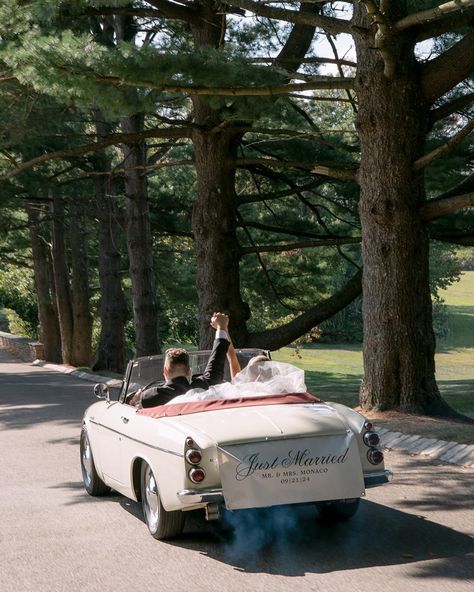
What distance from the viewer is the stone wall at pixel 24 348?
41.2m

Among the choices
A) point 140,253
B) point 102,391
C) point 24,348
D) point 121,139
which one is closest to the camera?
point 102,391

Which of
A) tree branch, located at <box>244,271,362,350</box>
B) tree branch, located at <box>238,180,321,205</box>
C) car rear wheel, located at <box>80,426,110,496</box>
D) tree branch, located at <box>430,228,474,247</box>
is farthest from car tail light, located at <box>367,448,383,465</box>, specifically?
tree branch, located at <box>238,180,321,205</box>

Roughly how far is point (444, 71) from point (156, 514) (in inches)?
357

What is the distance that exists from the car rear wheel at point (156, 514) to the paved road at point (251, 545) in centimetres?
8

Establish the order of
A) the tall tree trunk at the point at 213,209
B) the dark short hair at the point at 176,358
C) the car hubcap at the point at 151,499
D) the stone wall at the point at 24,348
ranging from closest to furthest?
the car hubcap at the point at 151,499 → the dark short hair at the point at 176,358 → the tall tree trunk at the point at 213,209 → the stone wall at the point at 24,348

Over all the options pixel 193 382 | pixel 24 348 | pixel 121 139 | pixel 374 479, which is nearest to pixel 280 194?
pixel 121 139

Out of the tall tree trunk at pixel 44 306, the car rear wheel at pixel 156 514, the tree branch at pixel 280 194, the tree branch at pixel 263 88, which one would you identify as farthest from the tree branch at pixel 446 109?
the tall tree trunk at pixel 44 306

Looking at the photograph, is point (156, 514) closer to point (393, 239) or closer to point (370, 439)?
point (370, 439)

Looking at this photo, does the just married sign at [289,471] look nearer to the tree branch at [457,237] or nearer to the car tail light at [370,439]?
the car tail light at [370,439]

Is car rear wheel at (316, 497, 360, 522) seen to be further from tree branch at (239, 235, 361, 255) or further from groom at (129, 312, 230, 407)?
tree branch at (239, 235, 361, 255)

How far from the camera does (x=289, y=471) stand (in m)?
6.99

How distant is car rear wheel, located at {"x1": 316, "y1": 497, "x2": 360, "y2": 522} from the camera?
7.82 m

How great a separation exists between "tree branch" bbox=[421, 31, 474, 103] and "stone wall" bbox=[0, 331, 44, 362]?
28.4 metres

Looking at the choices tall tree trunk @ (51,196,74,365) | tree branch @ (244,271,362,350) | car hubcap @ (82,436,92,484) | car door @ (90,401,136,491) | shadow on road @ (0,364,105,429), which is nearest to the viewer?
car door @ (90,401,136,491)
